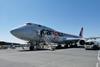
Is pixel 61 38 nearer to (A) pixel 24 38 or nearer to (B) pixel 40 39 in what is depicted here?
(B) pixel 40 39

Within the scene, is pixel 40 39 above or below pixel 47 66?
above

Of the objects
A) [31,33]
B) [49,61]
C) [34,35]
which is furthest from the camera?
[34,35]

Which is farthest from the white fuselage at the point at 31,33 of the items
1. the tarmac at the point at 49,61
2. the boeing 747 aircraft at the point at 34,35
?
the tarmac at the point at 49,61

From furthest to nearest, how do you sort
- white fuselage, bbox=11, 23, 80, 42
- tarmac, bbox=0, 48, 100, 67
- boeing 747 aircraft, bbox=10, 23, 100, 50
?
1. boeing 747 aircraft, bbox=10, 23, 100, 50
2. white fuselage, bbox=11, 23, 80, 42
3. tarmac, bbox=0, 48, 100, 67

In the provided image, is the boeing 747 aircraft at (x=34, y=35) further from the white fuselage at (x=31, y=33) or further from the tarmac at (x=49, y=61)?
the tarmac at (x=49, y=61)

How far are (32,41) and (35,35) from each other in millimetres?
1540

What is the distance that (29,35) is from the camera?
3253cm

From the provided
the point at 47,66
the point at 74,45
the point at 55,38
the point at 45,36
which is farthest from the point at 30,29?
the point at 47,66

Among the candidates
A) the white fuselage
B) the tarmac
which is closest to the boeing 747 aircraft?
the white fuselage

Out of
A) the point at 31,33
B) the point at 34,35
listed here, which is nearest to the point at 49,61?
the point at 31,33

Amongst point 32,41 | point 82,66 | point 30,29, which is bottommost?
point 82,66

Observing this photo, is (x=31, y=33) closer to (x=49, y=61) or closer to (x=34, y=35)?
(x=34, y=35)

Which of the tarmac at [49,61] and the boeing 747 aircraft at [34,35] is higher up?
the boeing 747 aircraft at [34,35]

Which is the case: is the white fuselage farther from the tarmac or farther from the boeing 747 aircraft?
the tarmac
